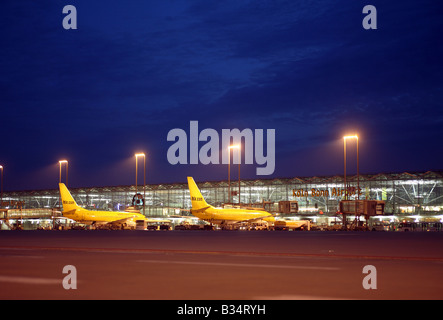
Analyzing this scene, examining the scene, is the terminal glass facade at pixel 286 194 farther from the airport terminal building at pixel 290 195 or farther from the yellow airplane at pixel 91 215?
the yellow airplane at pixel 91 215

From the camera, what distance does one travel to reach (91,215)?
98.4 meters

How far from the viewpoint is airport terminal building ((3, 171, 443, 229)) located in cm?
13075

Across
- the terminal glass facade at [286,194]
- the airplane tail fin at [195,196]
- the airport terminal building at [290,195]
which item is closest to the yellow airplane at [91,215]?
the airport terminal building at [290,195]

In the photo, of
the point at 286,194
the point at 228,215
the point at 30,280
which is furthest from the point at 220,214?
the point at 30,280

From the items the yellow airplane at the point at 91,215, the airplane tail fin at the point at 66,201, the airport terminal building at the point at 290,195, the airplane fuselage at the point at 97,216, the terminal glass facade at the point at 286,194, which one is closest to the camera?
the airplane tail fin at the point at 66,201

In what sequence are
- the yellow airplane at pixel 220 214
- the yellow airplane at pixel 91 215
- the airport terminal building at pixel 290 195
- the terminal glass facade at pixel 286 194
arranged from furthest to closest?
1. the terminal glass facade at pixel 286 194
2. the airport terminal building at pixel 290 195
3. the yellow airplane at pixel 220 214
4. the yellow airplane at pixel 91 215

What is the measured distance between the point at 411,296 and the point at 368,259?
10.4 m

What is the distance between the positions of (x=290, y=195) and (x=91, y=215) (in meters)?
67.2

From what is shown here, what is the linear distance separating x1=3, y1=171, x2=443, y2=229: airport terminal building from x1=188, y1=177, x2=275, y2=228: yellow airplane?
254 inches

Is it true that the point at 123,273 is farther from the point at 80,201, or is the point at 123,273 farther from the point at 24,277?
the point at 80,201

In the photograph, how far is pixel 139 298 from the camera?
1004 cm

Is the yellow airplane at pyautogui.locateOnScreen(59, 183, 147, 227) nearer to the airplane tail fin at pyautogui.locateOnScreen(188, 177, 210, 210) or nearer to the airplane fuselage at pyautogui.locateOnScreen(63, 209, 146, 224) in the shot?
the airplane fuselage at pyautogui.locateOnScreen(63, 209, 146, 224)

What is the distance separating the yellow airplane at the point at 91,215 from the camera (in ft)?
298

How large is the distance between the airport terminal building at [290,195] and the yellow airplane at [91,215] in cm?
545
